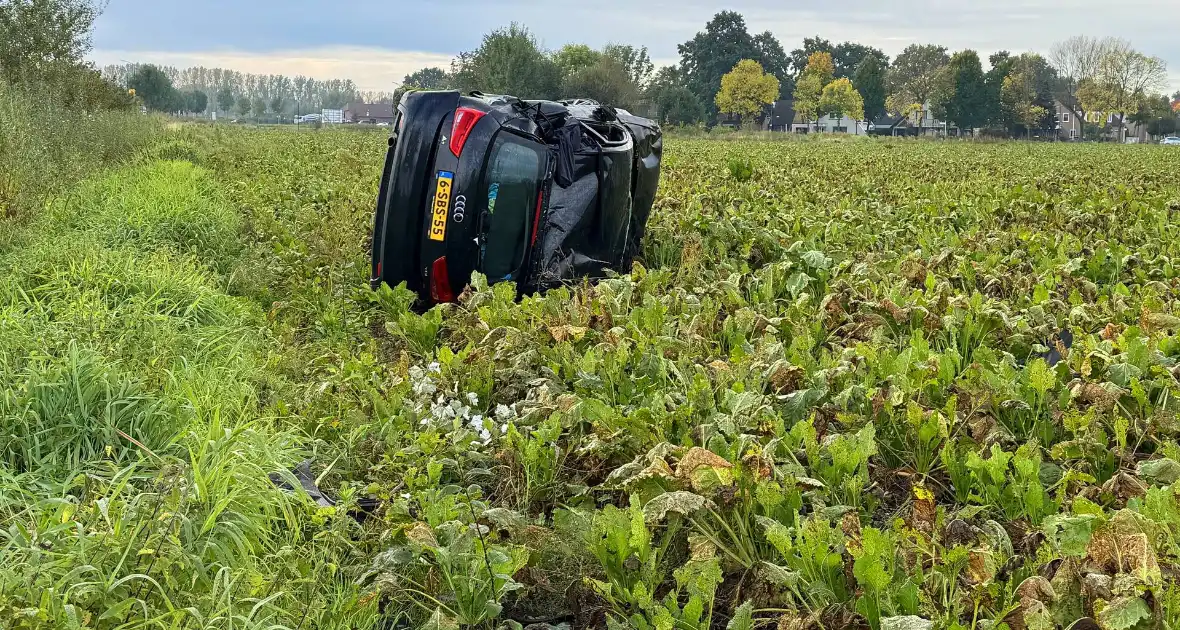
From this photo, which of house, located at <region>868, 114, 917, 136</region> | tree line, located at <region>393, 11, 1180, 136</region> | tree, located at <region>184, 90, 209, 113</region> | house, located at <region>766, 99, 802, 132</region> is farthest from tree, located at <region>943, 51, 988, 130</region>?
tree, located at <region>184, 90, 209, 113</region>

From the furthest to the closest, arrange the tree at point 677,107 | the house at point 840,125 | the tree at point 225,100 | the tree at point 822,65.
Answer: the tree at point 225,100 → the house at point 840,125 → the tree at point 822,65 → the tree at point 677,107

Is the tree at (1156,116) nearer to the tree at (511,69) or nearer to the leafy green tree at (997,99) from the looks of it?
the leafy green tree at (997,99)

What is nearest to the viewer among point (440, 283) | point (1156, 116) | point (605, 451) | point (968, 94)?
point (605, 451)

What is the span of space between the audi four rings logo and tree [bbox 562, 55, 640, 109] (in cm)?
5512

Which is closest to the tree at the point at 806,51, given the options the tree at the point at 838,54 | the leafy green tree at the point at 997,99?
the tree at the point at 838,54

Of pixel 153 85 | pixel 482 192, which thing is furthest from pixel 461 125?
pixel 153 85

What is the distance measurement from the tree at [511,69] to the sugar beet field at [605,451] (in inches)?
1986

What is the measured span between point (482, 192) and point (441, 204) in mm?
281

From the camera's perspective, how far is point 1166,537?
2.74 metres

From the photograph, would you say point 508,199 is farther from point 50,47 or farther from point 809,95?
point 809,95

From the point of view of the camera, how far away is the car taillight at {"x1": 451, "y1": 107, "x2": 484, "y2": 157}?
627cm

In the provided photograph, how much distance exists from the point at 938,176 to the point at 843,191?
16.3 ft

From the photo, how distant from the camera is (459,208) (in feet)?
20.7

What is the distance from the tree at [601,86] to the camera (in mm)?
61219
